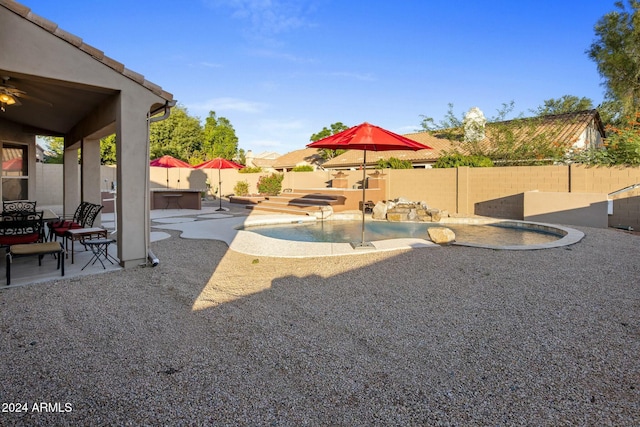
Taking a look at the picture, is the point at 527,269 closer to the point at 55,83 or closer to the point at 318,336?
the point at 318,336

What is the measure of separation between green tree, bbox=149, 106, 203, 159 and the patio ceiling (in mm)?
28250

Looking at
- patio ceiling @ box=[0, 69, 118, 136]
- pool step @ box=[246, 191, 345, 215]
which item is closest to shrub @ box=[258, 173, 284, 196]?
pool step @ box=[246, 191, 345, 215]

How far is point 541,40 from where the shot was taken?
17094 millimetres

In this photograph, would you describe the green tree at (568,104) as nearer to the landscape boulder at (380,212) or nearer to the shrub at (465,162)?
the shrub at (465,162)

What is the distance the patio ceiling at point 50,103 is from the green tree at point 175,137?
28.3m

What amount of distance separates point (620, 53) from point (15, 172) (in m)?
21.7

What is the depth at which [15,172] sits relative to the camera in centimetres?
1045

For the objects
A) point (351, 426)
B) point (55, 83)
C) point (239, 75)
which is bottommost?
point (351, 426)

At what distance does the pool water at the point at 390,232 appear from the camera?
34.9 feet

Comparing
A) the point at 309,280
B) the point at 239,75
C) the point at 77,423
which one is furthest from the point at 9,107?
the point at 239,75

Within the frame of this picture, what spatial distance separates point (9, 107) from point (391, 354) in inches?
357

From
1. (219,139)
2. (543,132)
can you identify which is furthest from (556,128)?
(219,139)

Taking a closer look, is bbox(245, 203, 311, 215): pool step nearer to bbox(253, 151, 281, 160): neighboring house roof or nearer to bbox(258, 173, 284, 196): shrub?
bbox(258, 173, 284, 196): shrub

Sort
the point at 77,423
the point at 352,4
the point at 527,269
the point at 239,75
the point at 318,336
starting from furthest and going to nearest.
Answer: the point at 239,75 → the point at 352,4 → the point at 527,269 → the point at 318,336 → the point at 77,423
